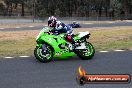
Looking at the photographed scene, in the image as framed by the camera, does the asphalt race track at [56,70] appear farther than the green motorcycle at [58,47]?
No

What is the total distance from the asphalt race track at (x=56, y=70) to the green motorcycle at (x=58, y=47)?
0.83 ft

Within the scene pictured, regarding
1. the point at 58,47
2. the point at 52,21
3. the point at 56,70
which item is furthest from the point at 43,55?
the point at 56,70

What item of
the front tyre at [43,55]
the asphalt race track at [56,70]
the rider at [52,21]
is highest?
the rider at [52,21]

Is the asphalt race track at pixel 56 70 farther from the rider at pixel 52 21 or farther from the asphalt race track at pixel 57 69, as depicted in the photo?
the rider at pixel 52 21

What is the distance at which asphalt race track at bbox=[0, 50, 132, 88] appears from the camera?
975cm

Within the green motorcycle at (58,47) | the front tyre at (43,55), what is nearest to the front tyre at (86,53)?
A: the green motorcycle at (58,47)

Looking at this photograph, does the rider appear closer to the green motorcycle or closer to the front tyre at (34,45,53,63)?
the green motorcycle

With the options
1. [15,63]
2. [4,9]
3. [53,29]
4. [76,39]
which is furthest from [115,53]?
[4,9]

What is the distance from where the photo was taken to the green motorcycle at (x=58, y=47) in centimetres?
1313

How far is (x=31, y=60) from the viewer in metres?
13.5

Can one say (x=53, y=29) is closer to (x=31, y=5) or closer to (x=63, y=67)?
(x=63, y=67)

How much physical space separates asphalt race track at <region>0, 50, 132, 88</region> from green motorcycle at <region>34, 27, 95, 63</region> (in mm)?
254

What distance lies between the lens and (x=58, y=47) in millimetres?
13492

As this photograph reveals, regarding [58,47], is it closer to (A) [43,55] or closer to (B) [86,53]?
(A) [43,55]
